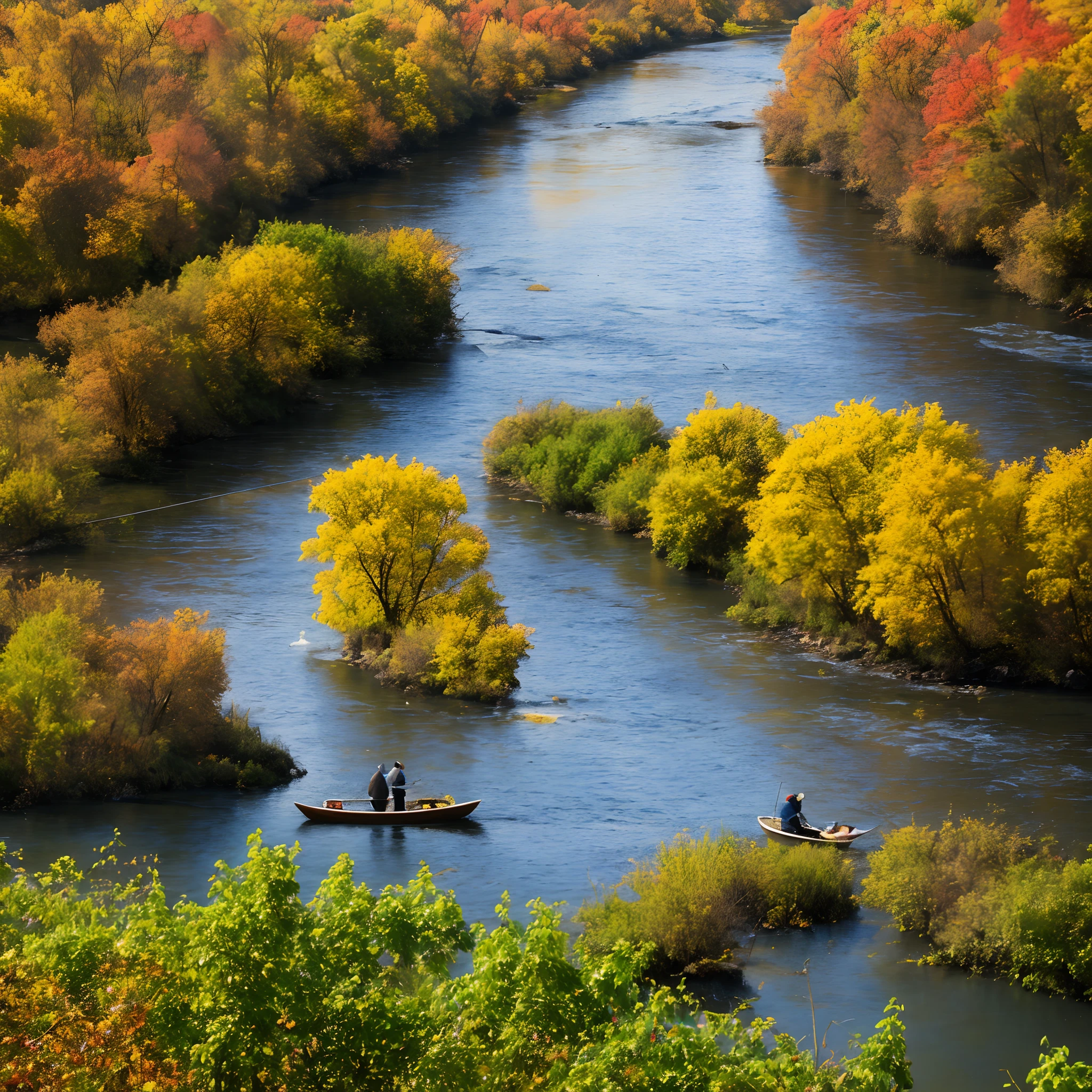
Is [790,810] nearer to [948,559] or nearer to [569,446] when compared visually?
[948,559]

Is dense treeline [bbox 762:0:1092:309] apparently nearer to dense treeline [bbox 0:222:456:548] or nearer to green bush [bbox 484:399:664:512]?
green bush [bbox 484:399:664:512]

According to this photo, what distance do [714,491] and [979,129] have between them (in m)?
44.8

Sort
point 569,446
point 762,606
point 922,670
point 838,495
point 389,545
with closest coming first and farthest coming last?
point 922,670
point 389,545
point 838,495
point 762,606
point 569,446

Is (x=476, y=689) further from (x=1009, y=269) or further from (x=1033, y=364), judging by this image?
(x=1009, y=269)

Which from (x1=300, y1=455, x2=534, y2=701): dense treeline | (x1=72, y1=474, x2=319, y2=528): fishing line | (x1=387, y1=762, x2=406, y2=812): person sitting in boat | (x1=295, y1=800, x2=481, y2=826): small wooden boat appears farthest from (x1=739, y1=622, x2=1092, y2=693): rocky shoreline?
(x1=72, y1=474, x2=319, y2=528): fishing line

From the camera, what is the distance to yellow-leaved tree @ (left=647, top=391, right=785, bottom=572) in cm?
5388

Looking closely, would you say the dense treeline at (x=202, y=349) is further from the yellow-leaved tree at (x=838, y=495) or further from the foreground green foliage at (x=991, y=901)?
the foreground green foliage at (x=991, y=901)

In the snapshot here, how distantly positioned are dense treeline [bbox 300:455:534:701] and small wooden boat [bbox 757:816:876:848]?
13383 mm

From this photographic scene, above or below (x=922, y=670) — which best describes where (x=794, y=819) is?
above

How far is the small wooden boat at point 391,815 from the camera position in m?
33.4

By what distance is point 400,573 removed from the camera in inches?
1800

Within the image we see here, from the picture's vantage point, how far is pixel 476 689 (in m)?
42.7

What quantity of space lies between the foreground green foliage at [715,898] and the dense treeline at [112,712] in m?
12.2

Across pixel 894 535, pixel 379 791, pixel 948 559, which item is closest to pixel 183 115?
pixel 894 535
